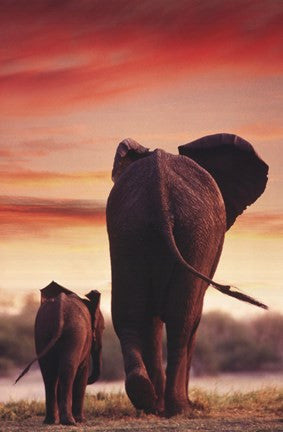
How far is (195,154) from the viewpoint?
737 inches

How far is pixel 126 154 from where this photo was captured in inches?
719

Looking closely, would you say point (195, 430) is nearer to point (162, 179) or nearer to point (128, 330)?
point (128, 330)

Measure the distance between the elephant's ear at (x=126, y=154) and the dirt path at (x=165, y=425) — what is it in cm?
392

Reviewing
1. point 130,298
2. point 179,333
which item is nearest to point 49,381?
point 130,298

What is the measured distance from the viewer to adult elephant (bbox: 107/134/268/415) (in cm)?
1664

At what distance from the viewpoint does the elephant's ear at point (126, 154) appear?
18203 mm

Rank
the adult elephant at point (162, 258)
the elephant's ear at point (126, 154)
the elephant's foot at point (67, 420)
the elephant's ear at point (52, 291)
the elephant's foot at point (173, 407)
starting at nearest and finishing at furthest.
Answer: the adult elephant at point (162, 258)
the elephant's foot at point (173, 407)
the elephant's foot at point (67, 420)
the elephant's ear at point (126, 154)
the elephant's ear at point (52, 291)

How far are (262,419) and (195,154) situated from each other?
443cm

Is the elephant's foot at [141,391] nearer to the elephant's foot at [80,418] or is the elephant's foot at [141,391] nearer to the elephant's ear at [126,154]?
the elephant's foot at [80,418]

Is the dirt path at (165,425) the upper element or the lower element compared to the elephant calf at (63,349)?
lower

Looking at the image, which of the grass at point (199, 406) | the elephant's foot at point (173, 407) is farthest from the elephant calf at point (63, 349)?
the elephant's foot at point (173, 407)

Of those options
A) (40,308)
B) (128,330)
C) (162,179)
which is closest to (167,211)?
(162,179)

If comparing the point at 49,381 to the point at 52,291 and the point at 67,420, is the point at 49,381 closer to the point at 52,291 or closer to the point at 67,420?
the point at 67,420

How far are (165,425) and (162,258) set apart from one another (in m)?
2.51
